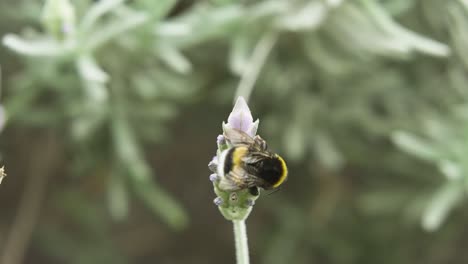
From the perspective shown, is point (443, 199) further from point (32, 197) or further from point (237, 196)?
point (32, 197)

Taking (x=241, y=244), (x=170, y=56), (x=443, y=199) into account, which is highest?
(x=170, y=56)

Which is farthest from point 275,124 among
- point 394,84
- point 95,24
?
point 95,24

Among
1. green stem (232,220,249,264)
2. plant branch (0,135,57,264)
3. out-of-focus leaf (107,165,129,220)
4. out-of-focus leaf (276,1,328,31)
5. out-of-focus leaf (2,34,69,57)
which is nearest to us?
green stem (232,220,249,264)

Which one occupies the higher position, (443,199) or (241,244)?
(443,199)

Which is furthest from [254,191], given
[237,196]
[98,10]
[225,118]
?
[225,118]

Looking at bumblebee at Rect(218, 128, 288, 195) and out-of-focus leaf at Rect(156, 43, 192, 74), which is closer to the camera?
bumblebee at Rect(218, 128, 288, 195)

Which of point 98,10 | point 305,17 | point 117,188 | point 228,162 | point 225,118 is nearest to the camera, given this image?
point 228,162

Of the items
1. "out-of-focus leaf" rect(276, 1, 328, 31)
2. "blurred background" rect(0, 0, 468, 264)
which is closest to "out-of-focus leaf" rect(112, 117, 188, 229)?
"blurred background" rect(0, 0, 468, 264)

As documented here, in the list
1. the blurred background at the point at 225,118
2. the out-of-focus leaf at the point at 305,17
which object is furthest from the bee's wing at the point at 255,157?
the out-of-focus leaf at the point at 305,17

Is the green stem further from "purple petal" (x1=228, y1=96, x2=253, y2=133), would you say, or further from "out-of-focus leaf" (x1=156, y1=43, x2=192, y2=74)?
"out-of-focus leaf" (x1=156, y1=43, x2=192, y2=74)
